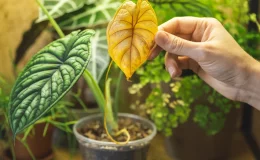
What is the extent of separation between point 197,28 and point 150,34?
194mm

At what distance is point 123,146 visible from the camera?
0.95 metres

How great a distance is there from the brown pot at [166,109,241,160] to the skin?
31 cm

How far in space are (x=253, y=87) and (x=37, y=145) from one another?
2.21 ft

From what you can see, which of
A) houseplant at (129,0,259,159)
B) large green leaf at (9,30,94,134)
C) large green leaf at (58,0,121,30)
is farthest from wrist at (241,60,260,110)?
large green leaf at (58,0,121,30)

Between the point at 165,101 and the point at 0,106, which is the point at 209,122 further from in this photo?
the point at 0,106

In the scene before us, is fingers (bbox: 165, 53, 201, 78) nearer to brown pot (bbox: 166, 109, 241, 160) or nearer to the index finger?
the index finger

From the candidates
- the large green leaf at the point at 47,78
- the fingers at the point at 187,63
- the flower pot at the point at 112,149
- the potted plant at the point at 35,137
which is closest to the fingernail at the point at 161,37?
the large green leaf at the point at 47,78

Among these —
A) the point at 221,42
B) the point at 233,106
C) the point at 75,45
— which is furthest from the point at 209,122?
the point at 75,45

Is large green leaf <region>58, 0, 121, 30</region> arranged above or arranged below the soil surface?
above

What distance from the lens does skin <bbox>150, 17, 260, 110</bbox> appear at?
717mm

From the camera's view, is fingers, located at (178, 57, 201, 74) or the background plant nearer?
fingers, located at (178, 57, 201, 74)

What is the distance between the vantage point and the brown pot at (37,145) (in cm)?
114

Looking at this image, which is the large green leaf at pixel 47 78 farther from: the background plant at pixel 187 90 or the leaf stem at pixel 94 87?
the background plant at pixel 187 90

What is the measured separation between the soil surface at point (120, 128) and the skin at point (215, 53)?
26cm
